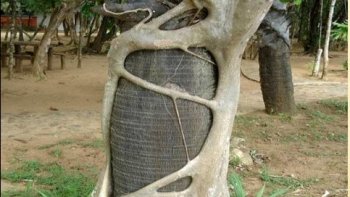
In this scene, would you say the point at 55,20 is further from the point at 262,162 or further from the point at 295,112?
the point at 295,112

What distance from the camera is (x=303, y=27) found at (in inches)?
883

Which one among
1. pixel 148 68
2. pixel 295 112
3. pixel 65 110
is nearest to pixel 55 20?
pixel 65 110

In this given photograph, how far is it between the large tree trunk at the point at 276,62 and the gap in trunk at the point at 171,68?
4.64 m

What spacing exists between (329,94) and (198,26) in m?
8.29

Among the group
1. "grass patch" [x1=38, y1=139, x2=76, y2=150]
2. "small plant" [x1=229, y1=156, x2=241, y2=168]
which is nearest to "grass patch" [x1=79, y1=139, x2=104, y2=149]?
"grass patch" [x1=38, y1=139, x2=76, y2=150]

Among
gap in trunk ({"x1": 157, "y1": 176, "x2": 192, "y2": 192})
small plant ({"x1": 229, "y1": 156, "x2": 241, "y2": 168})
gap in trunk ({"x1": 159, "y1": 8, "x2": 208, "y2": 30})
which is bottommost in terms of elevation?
small plant ({"x1": 229, "y1": 156, "x2": 241, "y2": 168})

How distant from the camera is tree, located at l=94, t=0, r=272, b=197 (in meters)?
3.16

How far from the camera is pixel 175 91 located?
3.16m

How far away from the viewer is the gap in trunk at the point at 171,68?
317 cm

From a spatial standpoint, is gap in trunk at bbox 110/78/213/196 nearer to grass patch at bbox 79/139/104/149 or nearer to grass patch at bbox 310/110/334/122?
grass patch at bbox 79/139/104/149

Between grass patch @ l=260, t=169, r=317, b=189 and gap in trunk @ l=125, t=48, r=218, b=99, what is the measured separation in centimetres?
230

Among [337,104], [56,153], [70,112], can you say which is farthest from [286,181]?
[337,104]

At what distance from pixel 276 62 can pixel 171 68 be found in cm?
523

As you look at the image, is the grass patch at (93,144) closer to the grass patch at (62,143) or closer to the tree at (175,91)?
the grass patch at (62,143)
